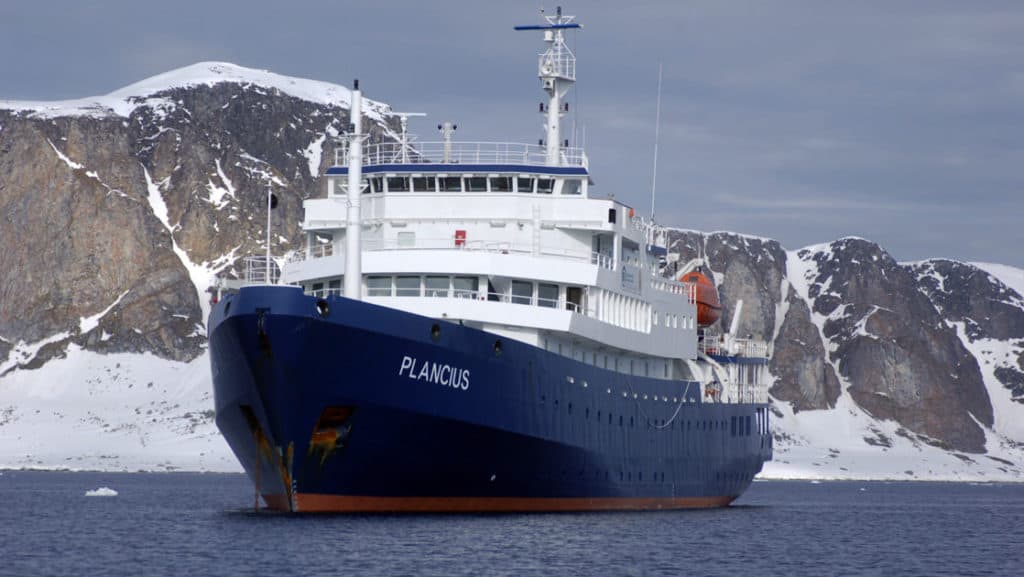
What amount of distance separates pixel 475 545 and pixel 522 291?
10.7m

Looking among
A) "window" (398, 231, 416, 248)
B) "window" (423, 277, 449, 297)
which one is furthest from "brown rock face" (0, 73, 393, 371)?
"window" (423, 277, 449, 297)

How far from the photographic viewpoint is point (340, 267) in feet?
148

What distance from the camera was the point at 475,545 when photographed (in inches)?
1419

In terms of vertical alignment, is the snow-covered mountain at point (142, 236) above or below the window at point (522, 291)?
above

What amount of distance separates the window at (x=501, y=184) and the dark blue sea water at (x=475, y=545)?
969cm

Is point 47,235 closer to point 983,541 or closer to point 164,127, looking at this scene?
point 164,127

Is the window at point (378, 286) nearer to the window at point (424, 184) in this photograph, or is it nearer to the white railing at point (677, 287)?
the window at point (424, 184)

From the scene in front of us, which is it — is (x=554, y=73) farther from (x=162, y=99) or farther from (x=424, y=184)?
(x=162, y=99)

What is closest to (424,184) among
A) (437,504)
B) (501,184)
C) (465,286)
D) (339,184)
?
(501,184)

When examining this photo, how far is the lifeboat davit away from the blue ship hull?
48.9ft

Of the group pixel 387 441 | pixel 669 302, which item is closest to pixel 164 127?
pixel 669 302

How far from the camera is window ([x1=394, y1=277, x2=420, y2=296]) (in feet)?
147

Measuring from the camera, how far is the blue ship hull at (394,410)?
1516 inches

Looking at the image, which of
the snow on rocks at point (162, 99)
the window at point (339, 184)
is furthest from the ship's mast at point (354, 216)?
the snow on rocks at point (162, 99)
